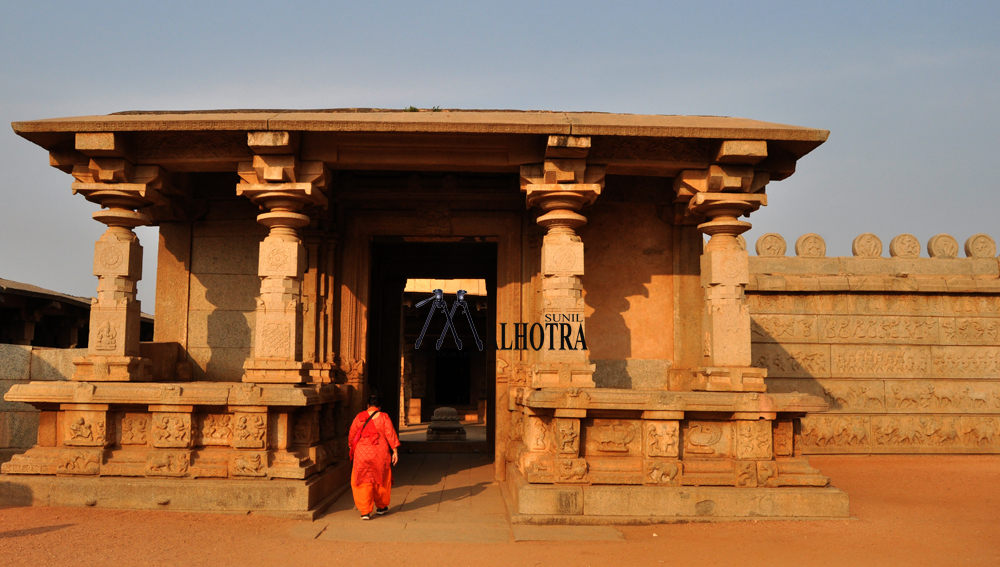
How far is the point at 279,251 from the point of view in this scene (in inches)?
283

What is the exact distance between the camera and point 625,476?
22.1ft

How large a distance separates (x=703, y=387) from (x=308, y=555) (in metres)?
4.30

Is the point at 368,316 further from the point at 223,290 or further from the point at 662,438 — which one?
the point at 662,438

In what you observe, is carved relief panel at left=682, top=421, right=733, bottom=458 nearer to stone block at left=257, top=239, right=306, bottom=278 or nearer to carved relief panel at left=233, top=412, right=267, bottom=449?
carved relief panel at left=233, top=412, right=267, bottom=449

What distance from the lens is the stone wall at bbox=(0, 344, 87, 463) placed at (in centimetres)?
867

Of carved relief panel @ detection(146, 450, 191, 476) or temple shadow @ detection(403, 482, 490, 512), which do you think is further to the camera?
temple shadow @ detection(403, 482, 490, 512)

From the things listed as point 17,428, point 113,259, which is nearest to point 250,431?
point 113,259

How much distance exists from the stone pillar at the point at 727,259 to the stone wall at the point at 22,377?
24.9ft

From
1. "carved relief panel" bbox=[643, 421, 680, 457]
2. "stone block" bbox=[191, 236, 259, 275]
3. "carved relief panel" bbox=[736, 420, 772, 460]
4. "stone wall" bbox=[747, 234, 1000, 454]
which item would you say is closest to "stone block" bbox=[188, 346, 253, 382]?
"stone block" bbox=[191, 236, 259, 275]

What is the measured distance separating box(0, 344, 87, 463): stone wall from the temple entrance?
3976mm

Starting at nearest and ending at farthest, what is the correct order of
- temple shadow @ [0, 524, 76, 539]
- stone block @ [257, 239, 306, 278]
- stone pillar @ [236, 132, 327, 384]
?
temple shadow @ [0, 524, 76, 539], stone pillar @ [236, 132, 327, 384], stone block @ [257, 239, 306, 278]

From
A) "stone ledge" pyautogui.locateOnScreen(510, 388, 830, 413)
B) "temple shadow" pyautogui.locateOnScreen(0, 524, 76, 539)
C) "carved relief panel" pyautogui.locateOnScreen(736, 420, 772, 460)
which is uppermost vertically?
"stone ledge" pyautogui.locateOnScreen(510, 388, 830, 413)

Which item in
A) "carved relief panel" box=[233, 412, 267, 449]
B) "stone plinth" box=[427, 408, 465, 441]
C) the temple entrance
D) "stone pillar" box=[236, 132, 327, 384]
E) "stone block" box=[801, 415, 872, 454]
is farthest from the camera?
"stone plinth" box=[427, 408, 465, 441]

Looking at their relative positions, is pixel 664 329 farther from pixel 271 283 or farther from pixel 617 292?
Answer: pixel 271 283
